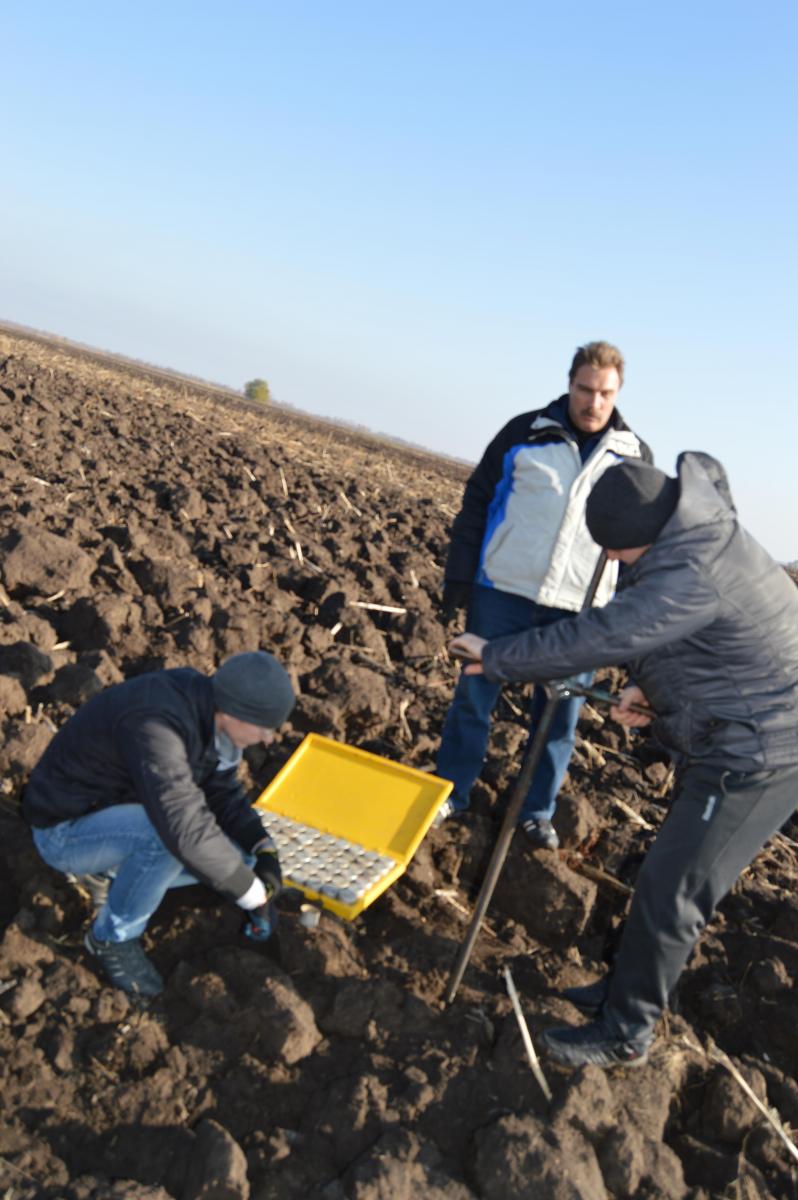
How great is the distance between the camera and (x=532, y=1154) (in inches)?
98.6

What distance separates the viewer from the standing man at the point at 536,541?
367cm

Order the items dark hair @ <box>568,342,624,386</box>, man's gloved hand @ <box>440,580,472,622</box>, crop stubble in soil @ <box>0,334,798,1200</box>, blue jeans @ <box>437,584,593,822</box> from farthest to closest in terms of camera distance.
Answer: man's gloved hand @ <box>440,580,472,622</box> → blue jeans @ <box>437,584,593,822</box> → dark hair @ <box>568,342,624,386</box> → crop stubble in soil @ <box>0,334,798,1200</box>

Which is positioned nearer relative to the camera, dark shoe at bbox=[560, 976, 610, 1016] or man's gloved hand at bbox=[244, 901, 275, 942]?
man's gloved hand at bbox=[244, 901, 275, 942]

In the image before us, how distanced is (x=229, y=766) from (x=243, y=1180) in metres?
1.18

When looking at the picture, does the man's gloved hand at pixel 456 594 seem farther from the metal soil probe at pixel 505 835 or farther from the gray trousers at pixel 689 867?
the gray trousers at pixel 689 867

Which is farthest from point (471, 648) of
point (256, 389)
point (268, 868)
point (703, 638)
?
point (256, 389)

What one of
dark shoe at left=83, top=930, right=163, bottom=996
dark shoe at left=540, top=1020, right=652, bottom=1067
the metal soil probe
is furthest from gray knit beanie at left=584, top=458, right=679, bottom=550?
dark shoe at left=83, top=930, right=163, bottom=996

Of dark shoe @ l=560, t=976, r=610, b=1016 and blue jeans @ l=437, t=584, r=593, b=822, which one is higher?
blue jeans @ l=437, t=584, r=593, b=822

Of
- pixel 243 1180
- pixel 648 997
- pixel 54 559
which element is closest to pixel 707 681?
pixel 648 997

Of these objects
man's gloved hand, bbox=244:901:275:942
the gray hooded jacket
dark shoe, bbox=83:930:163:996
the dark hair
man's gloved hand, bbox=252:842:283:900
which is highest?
the dark hair

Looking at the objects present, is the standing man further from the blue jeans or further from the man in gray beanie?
the man in gray beanie

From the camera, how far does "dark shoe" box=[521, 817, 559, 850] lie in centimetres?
387

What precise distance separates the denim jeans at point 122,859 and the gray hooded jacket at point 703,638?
1122 mm

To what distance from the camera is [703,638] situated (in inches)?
105
